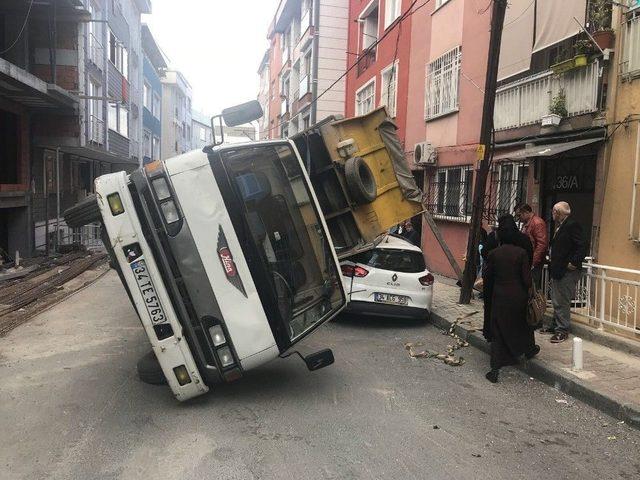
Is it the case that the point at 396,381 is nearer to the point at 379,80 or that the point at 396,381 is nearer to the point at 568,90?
the point at 568,90

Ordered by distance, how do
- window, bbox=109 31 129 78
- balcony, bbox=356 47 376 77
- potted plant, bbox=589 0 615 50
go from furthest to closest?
window, bbox=109 31 129 78
balcony, bbox=356 47 376 77
potted plant, bbox=589 0 615 50

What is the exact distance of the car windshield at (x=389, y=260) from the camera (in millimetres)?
8625

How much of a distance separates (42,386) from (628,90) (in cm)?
836

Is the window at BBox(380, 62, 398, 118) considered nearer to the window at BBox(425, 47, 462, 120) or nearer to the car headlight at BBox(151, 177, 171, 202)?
the window at BBox(425, 47, 462, 120)

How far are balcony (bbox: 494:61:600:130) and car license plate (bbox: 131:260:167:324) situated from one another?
7.17 metres

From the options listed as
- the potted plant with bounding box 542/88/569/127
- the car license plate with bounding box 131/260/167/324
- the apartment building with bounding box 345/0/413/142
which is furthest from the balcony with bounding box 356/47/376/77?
the car license plate with bounding box 131/260/167/324

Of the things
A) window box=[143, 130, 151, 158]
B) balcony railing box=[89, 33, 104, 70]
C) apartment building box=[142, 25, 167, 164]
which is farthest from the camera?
window box=[143, 130, 151, 158]

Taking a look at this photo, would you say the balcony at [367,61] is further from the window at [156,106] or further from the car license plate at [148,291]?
the window at [156,106]

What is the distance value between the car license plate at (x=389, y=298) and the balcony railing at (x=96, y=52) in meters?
15.4

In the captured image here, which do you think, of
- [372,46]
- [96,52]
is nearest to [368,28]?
[372,46]

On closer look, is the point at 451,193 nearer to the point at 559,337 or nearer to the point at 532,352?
the point at 559,337

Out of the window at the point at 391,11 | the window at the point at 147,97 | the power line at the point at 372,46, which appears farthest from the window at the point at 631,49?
the window at the point at 147,97

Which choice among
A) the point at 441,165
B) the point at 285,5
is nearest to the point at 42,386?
the point at 441,165

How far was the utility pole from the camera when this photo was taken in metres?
8.62
